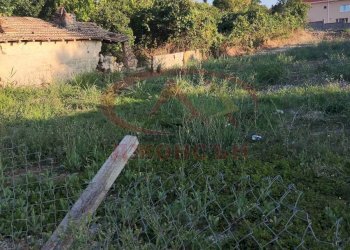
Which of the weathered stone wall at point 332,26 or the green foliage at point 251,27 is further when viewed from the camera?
the weathered stone wall at point 332,26

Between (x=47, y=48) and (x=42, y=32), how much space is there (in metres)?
0.65

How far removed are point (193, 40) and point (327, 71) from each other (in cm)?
1035

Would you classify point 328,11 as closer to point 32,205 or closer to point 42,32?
point 42,32

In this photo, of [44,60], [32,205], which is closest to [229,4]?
[44,60]

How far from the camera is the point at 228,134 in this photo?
5.19 meters

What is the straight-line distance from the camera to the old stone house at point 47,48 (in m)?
14.7

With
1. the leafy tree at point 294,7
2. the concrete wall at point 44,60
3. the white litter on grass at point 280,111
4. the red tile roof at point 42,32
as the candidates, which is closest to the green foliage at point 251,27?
the leafy tree at point 294,7

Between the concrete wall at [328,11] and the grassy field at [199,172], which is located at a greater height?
the concrete wall at [328,11]

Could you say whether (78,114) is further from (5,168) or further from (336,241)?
(336,241)

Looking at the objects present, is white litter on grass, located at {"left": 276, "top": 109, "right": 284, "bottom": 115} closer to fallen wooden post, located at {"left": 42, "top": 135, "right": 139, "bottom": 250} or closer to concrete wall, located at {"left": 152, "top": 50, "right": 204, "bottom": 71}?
fallen wooden post, located at {"left": 42, "top": 135, "right": 139, "bottom": 250}

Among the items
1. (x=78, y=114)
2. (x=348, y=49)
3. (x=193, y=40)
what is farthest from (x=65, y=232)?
(x=193, y=40)

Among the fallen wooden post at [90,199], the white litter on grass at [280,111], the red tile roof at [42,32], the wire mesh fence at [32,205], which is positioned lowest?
the wire mesh fence at [32,205]

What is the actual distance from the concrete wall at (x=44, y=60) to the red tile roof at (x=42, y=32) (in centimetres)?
34

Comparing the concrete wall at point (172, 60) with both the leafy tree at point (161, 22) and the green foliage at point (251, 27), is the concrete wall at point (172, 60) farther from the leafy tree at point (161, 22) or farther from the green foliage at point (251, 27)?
the green foliage at point (251, 27)
